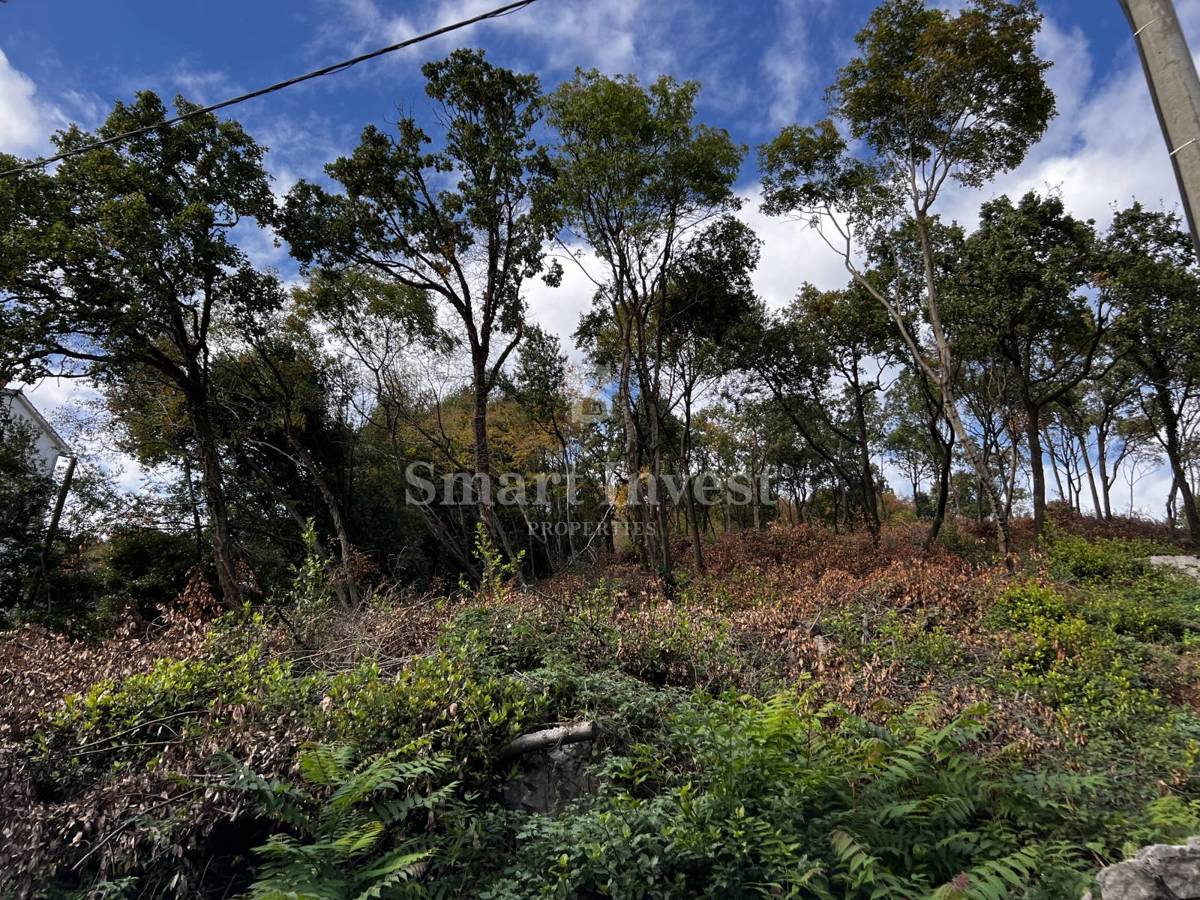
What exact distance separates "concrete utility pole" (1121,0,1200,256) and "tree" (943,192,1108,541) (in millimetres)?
12732

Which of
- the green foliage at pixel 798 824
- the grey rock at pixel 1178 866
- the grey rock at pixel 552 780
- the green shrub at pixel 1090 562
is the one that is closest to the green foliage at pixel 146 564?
the grey rock at pixel 552 780

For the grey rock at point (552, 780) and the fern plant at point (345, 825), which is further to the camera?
the grey rock at point (552, 780)

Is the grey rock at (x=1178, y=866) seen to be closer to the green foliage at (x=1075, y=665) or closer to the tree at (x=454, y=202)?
the green foliage at (x=1075, y=665)

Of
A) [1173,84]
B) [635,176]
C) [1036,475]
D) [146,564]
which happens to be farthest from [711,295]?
[146,564]

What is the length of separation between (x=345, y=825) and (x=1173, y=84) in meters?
4.86

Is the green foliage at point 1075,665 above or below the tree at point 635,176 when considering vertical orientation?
below

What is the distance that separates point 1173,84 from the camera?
7.38 ft

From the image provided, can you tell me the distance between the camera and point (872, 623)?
705 centimetres

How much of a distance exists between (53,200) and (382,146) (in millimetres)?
→ 6061

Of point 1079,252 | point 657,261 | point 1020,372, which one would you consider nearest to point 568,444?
point 657,261

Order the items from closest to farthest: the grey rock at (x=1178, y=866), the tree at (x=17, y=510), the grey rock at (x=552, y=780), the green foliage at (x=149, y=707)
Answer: the grey rock at (x=1178, y=866) < the green foliage at (x=149, y=707) < the grey rock at (x=552, y=780) < the tree at (x=17, y=510)

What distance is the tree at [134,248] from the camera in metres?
8.41

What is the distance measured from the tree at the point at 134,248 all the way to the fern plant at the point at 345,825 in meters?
8.26

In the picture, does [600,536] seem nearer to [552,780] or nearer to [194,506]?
[194,506]
